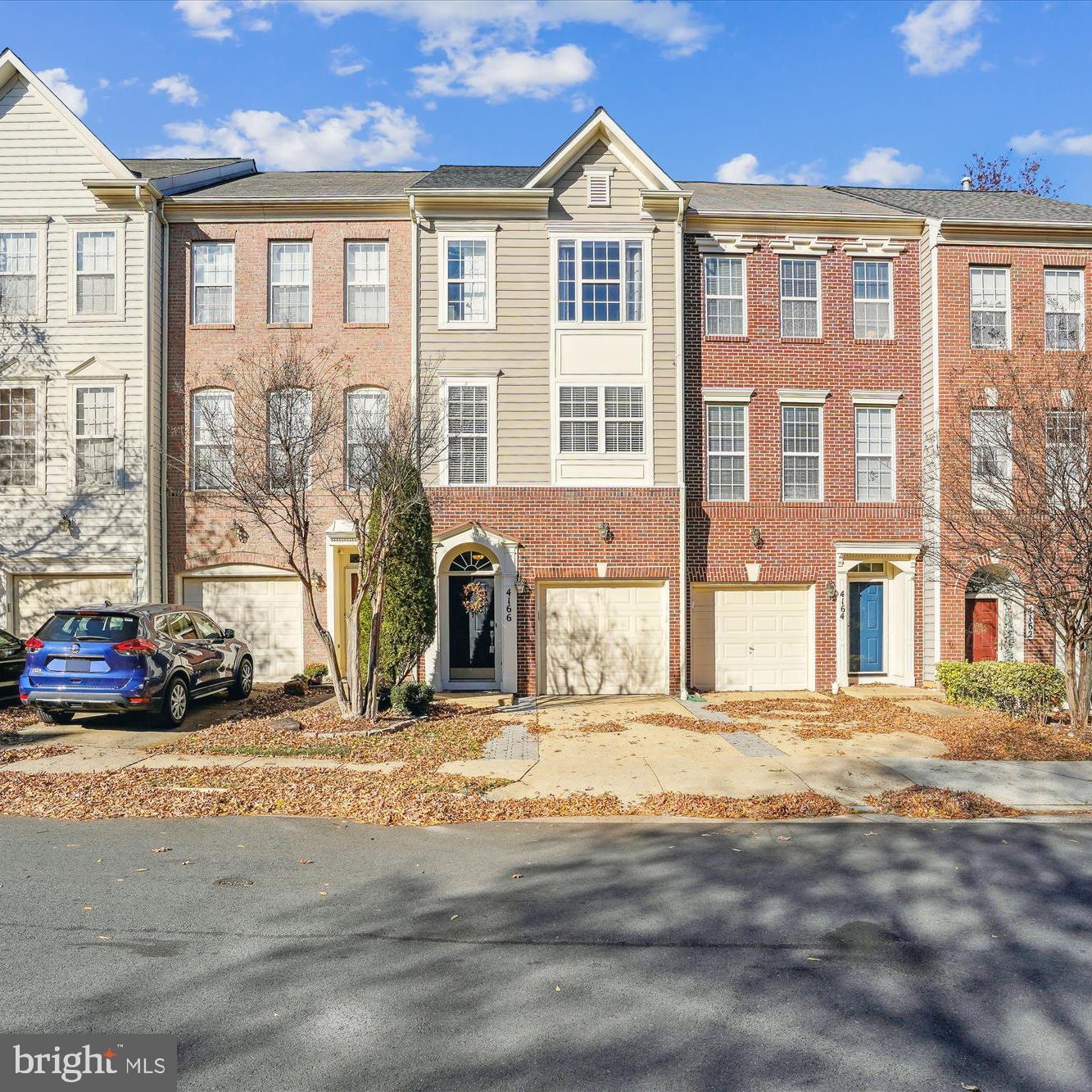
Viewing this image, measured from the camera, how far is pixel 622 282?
15.6m

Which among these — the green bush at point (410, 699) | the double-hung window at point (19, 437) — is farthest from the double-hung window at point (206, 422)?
the green bush at point (410, 699)

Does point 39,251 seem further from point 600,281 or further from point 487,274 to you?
point 600,281

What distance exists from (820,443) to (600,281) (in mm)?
5347

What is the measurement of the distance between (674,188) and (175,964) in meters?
14.6

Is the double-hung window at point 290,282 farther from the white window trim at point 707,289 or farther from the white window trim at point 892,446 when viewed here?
the white window trim at point 892,446

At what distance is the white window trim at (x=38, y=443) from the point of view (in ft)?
51.6

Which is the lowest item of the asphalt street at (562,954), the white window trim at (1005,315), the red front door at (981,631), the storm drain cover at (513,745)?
the storm drain cover at (513,745)

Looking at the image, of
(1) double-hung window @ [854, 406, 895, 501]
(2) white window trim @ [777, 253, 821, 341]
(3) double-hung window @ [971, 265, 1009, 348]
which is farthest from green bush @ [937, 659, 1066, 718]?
(2) white window trim @ [777, 253, 821, 341]

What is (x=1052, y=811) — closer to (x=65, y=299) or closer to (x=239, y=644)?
(x=239, y=644)

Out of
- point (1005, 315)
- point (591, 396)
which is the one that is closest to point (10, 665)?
point (591, 396)

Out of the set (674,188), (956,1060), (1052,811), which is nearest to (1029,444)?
(1052,811)

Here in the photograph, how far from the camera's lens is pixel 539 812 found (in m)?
8.00

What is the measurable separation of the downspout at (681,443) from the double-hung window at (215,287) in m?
8.64

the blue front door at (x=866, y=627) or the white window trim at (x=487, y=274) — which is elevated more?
the white window trim at (x=487, y=274)
